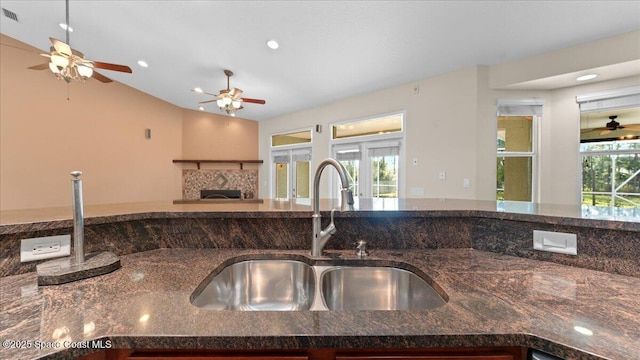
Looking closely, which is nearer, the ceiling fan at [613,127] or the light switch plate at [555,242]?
the light switch plate at [555,242]

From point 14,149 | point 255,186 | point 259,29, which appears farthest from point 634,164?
point 14,149

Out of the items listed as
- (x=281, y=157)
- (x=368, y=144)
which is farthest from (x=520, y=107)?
(x=281, y=157)

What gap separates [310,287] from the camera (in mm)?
1053

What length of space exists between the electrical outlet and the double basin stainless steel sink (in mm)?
540

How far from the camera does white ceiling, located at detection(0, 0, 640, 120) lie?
2.61 m

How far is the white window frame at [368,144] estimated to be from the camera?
14.3 ft

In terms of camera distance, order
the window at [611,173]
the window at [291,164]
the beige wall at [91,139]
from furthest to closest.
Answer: the window at [291,164] → the beige wall at [91,139] → the window at [611,173]

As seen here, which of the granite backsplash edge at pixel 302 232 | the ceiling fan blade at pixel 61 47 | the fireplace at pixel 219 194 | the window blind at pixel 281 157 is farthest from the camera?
the fireplace at pixel 219 194

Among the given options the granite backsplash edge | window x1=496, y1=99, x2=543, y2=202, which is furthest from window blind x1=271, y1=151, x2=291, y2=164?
the granite backsplash edge

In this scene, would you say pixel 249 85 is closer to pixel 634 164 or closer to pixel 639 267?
pixel 639 267

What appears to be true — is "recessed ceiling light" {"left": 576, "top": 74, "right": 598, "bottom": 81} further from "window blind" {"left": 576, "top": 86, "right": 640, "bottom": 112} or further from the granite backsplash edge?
the granite backsplash edge

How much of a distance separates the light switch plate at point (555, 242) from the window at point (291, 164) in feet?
16.9

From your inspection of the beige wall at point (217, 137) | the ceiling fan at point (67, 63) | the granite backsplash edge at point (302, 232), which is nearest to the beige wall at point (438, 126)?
the granite backsplash edge at point (302, 232)

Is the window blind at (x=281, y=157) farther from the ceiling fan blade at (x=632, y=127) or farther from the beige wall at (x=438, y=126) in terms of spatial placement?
the ceiling fan blade at (x=632, y=127)
